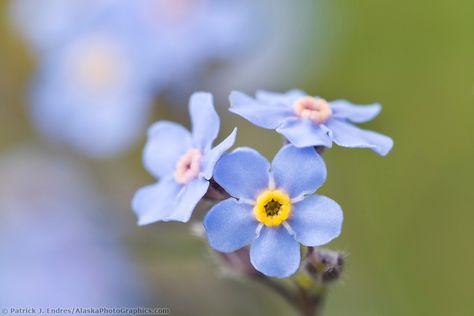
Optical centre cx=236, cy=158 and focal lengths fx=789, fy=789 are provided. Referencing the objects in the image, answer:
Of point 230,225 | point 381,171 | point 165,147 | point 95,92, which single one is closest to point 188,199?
point 230,225

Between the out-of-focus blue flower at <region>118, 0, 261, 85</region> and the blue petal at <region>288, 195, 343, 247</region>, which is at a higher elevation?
the out-of-focus blue flower at <region>118, 0, 261, 85</region>

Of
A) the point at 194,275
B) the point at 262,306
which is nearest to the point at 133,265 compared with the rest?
the point at 194,275

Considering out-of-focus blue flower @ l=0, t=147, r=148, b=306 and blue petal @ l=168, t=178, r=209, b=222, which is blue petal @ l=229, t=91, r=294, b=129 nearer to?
blue petal @ l=168, t=178, r=209, b=222

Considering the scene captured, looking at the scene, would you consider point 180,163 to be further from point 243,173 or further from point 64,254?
point 64,254

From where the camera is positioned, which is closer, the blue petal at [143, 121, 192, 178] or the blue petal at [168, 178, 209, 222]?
the blue petal at [168, 178, 209, 222]

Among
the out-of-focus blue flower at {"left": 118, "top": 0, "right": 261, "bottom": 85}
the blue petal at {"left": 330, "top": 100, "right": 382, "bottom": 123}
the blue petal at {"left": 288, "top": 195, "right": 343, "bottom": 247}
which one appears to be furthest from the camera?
the out-of-focus blue flower at {"left": 118, "top": 0, "right": 261, "bottom": 85}

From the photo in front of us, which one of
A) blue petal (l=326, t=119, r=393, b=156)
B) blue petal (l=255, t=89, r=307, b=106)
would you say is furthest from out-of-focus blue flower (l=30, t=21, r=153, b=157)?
blue petal (l=326, t=119, r=393, b=156)
